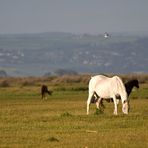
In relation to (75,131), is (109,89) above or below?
above

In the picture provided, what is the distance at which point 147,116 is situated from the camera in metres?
30.9

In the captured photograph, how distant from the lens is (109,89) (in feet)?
109

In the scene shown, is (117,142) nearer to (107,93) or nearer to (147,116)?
(147,116)

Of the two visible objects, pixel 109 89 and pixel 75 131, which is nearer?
pixel 75 131

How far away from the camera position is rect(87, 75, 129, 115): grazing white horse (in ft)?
107

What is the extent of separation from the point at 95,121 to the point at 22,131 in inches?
159

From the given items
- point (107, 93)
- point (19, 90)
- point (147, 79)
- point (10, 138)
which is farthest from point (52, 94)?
point (10, 138)

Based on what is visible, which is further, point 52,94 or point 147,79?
point 147,79

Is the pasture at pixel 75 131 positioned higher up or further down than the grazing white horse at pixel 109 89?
further down

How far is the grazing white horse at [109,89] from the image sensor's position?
32625mm

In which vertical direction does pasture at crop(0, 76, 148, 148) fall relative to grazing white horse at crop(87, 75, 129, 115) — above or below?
below

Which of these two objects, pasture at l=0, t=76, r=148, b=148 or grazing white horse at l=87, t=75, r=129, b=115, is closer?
pasture at l=0, t=76, r=148, b=148

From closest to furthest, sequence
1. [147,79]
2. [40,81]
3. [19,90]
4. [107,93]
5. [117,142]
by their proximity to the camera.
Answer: [117,142] < [107,93] < [19,90] < [147,79] < [40,81]

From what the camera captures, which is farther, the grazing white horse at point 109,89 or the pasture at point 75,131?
the grazing white horse at point 109,89
